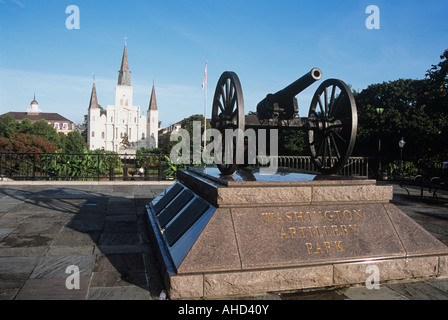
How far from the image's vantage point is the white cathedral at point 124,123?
92.9m

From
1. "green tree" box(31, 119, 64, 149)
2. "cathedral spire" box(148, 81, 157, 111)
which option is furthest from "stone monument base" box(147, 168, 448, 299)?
"cathedral spire" box(148, 81, 157, 111)

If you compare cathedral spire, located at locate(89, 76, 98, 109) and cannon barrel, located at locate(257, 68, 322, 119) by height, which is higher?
cathedral spire, located at locate(89, 76, 98, 109)

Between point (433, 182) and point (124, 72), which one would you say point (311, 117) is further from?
point (124, 72)

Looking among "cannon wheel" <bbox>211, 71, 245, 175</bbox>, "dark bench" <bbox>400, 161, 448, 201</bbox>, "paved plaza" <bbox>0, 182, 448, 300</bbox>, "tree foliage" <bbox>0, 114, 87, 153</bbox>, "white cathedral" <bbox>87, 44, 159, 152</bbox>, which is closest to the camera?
"paved plaza" <bbox>0, 182, 448, 300</bbox>

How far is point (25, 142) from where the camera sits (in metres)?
24.1

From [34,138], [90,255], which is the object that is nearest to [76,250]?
[90,255]

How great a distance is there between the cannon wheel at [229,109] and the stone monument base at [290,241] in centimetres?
75

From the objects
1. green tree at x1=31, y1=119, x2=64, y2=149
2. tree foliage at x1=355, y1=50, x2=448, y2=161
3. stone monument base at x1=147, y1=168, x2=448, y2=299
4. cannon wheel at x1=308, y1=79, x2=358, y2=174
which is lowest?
stone monument base at x1=147, y1=168, x2=448, y2=299

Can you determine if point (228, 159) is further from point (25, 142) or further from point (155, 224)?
point (25, 142)

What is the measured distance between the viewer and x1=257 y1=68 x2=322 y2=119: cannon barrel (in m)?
5.05

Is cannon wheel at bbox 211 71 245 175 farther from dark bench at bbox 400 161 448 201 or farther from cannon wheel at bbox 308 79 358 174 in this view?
dark bench at bbox 400 161 448 201

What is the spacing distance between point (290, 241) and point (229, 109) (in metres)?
2.26

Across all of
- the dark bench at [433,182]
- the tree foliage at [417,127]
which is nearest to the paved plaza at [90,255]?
the dark bench at [433,182]

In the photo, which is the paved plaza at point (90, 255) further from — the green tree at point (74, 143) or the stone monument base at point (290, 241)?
the green tree at point (74, 143)
